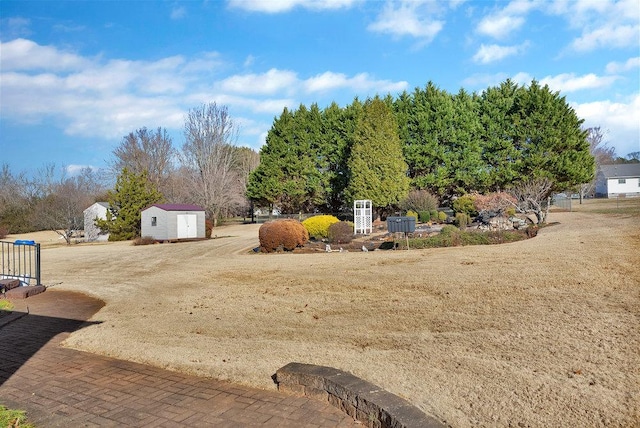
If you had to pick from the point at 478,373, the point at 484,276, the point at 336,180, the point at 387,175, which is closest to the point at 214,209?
the point at 336,180

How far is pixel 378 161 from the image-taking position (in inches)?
1211

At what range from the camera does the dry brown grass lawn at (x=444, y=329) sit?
3670 mm

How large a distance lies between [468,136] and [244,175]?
32.4 meters

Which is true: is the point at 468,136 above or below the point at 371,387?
above

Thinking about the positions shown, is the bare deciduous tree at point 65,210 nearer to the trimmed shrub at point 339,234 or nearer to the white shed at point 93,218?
the white shed at point 93,218

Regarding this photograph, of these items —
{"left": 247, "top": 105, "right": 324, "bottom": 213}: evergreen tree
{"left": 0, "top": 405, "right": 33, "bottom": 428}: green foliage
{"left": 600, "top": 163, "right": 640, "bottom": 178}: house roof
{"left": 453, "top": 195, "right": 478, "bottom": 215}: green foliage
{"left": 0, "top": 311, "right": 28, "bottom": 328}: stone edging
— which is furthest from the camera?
{"left": 600, "top": 163, "right": 640, "bottom": 178}: house roof

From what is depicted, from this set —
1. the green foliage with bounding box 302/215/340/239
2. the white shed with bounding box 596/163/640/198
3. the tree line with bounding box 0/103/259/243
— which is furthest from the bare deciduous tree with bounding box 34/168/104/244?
the white shed with bounding box 596/163/640/198

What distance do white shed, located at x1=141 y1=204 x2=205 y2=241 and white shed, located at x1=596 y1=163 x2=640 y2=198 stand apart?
56240 millimetres

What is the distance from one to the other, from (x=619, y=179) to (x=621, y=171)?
2.09 metres

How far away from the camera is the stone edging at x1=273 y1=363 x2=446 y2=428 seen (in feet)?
10.3

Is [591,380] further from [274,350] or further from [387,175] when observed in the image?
[387,175]

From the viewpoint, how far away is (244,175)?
186 feet

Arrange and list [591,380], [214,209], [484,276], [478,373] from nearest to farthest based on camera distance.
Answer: [591,380], [478,373], [484,276], [214,209]

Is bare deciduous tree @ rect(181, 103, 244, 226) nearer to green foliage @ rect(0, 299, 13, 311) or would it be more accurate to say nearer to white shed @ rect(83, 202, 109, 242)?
white shed @ rect(83, 202, 109, 242)
